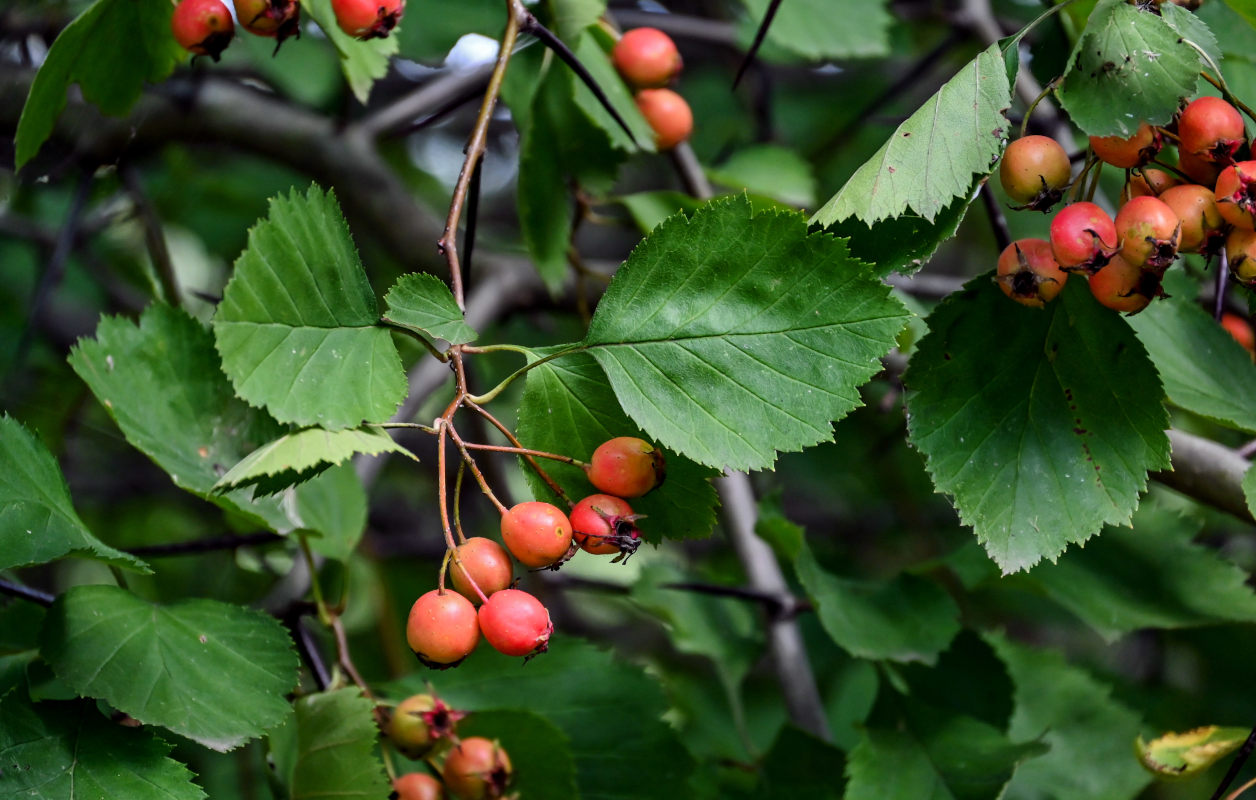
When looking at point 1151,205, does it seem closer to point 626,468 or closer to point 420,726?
point 626,468

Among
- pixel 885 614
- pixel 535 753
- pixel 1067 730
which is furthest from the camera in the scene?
pixel 1067 730

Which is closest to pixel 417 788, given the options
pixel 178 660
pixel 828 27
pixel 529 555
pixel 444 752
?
pixel 444 752

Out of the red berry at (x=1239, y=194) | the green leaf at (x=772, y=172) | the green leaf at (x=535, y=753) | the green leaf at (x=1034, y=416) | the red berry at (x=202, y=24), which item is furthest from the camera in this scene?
the green leaf at (x=772, y=172)

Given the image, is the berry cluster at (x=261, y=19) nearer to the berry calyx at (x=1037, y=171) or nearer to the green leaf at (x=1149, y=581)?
the berry calyx at (x=1037, y=171)

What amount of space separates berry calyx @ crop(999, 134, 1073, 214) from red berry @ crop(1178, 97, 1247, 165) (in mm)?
78

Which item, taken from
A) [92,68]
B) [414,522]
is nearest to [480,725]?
[92,68]

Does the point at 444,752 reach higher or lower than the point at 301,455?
lower

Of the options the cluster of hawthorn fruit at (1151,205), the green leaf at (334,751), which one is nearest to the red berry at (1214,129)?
the cluster of hawthorn fruit at (1151,205)

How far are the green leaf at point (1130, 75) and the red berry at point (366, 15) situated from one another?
518mm

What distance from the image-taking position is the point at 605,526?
66 cm

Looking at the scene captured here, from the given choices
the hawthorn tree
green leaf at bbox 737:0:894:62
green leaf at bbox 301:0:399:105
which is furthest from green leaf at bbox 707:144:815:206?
green leaf at bbox 301:0:399:105

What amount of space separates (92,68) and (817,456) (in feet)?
4.78

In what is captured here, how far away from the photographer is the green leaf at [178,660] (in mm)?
737

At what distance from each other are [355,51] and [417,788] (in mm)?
690
